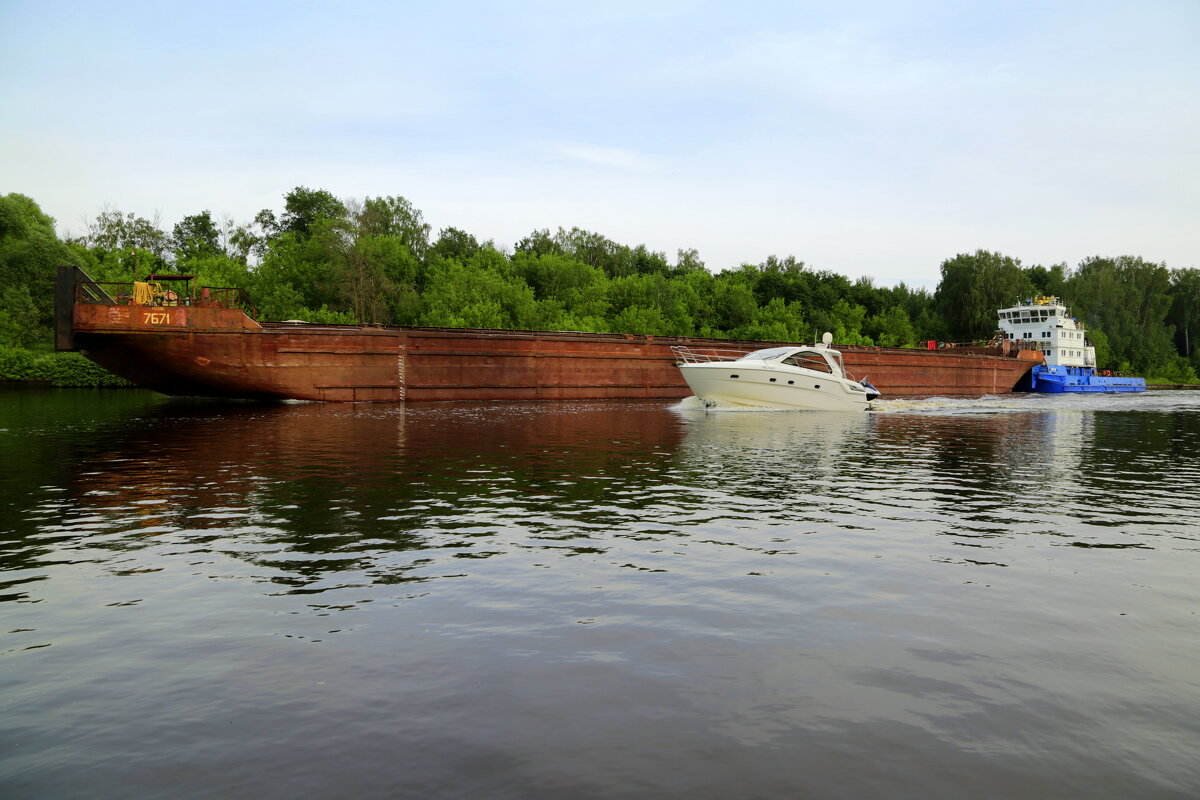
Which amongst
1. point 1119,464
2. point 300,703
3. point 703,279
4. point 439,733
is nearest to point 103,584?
point 300,703

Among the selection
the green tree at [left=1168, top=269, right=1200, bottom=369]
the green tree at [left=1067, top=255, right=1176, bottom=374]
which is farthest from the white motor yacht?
the green tree at [left=1168, top=269, right=1200, bottom=369]

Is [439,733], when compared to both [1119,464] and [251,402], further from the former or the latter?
[251,402]

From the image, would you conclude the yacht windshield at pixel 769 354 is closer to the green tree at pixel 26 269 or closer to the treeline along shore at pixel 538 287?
the treeline along shore at pixel 538 287

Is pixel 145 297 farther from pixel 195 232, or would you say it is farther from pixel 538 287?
pixel 195 232

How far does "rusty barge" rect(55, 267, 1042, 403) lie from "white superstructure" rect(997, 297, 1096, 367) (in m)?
42.4

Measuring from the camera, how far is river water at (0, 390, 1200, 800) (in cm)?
450

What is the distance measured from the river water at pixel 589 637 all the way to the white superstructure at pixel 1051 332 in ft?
223

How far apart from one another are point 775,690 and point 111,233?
108 m

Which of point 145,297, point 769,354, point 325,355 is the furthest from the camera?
point 325,355

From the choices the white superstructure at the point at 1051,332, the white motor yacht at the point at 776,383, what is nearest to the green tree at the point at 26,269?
the white motor yacht at the point at 776,383

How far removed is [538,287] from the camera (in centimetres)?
8200

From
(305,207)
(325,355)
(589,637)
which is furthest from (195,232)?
(589,637)

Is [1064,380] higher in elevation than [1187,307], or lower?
lower

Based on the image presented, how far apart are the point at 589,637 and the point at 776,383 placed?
30.8m
